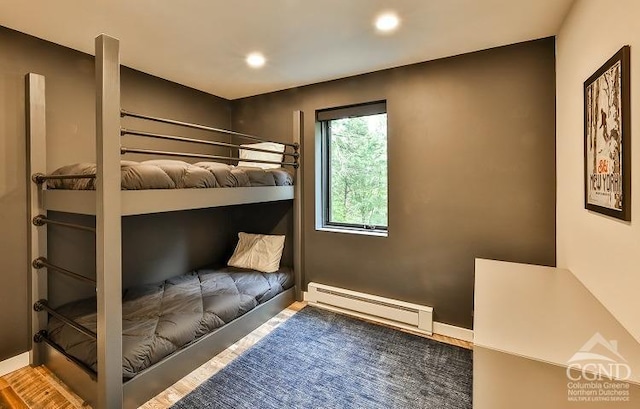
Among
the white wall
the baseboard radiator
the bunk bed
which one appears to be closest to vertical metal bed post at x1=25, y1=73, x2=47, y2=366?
the bunk bed

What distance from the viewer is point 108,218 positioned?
1448mm

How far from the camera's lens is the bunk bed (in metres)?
1.46

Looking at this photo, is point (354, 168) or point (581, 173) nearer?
point (581, 173)

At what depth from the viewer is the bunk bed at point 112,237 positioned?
1456 millimetres

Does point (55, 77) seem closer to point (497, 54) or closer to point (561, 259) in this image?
point (497, 54)

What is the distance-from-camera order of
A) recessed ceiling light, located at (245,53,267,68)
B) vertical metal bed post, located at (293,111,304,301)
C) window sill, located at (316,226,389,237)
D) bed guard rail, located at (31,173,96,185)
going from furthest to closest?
vertical metal bed post, located at (293,111,304,301) < window sill, located at (316,226,389,237) < recessed ceiling light, located at (245,53,267,68) < bed guard rail, located at (31,173,96,185)

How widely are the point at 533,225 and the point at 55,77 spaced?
3.61 meters

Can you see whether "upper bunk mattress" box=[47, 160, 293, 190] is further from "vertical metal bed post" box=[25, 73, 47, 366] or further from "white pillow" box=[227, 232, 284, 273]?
"white pillow" box=[227, 232, 284, 273]

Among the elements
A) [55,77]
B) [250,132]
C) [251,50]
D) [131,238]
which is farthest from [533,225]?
[55,77]

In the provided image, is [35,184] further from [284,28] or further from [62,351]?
[284,28]

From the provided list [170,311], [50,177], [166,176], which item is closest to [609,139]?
[166,176]

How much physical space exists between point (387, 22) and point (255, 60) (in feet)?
3.69

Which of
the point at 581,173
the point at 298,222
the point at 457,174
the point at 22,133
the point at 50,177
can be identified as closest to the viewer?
the point at 581,173

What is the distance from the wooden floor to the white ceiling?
224cm
